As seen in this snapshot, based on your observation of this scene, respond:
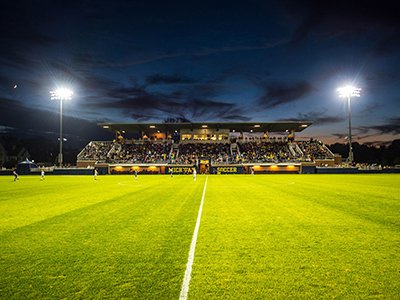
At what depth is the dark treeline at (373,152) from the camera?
92256mm

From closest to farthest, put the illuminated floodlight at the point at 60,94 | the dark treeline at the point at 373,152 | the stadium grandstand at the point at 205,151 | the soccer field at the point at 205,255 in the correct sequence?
the soccer field at the point at 205,255 → the illuminated floodlight at the point at 60,94 → the stadium grandstand at the point at 205,151 → the dark treeline at the point at 373,152

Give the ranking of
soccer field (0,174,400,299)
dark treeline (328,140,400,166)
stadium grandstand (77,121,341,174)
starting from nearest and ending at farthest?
soccer field (0,174,400,299), stadium grandstand (77,121,341,174), dark treeline (328,140,400,166)

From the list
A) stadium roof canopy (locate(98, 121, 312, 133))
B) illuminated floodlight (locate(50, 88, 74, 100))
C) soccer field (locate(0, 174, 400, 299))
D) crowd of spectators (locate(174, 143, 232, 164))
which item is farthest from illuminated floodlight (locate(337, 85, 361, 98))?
illuminated floodlight (locate(50, 88, 74, 100))

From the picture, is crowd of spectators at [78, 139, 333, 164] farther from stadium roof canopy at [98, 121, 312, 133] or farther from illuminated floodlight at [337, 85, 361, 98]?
illuminated floodlight at [337, 85, 361, 98]

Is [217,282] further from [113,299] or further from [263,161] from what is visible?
[263,161]

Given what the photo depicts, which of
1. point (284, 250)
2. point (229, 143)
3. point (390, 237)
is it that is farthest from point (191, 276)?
point (229, 143)

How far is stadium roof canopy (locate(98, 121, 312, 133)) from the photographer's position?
59219mm

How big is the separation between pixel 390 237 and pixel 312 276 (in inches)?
144

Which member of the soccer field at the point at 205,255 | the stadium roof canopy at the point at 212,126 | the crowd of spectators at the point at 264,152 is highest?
the stadium roof canopy at the point at 212,126

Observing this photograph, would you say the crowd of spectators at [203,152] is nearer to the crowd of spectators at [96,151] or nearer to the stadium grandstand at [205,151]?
the stadium grandstand at [205,151]

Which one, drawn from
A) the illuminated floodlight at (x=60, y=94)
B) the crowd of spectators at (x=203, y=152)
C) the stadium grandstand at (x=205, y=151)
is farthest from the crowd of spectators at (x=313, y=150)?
the illuminated floodlight at (x=60, y=94)

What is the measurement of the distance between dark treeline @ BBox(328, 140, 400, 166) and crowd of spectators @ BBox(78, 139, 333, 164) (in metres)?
43.1

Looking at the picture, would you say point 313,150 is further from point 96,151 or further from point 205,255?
point 205,255

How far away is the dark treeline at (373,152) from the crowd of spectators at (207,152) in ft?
141
